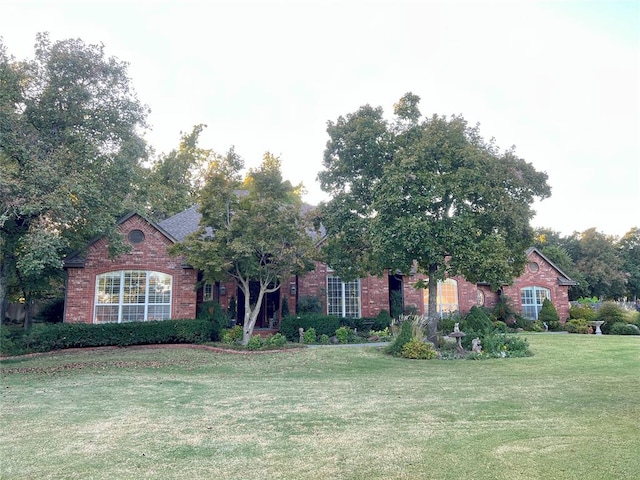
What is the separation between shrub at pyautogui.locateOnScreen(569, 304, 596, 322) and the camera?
25297 mm

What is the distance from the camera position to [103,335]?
16.9 m

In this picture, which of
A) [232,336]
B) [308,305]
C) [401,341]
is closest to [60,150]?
[232,336]

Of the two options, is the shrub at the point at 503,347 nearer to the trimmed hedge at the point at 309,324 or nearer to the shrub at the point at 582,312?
the trimmed hedge at the point at 309,324

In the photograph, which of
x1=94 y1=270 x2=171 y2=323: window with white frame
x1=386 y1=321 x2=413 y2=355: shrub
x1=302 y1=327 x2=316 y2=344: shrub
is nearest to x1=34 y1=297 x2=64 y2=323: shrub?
x1=94 y1=270 x2=171 y2=323: window with white frame

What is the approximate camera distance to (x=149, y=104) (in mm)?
17500

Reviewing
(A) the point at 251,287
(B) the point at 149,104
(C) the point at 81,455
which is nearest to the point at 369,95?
(B) the point at 149,104

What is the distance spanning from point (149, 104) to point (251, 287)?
961cm

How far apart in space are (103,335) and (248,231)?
22.6 feet

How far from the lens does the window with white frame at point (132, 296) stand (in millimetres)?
18828

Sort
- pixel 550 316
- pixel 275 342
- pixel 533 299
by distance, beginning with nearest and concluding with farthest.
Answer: pixel 275 342, pixel 550 316, pixel 533 299

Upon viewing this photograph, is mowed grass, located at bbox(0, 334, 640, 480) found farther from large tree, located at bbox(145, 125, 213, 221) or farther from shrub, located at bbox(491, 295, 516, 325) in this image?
large tree, located at bbox(145, 125, 213, 221)

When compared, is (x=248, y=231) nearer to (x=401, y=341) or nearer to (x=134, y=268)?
(x=134, y=268)

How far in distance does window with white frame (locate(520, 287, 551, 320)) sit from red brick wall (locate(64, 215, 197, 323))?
63.3ft

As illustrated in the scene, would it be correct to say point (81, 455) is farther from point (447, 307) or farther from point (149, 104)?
point (447, 307)
